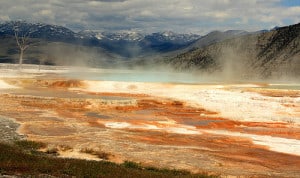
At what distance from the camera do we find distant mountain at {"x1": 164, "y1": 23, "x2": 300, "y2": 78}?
117 metres

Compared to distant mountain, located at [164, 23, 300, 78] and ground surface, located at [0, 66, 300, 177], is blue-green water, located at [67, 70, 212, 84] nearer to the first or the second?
ground surface, located at [0, 66, 300, 177]

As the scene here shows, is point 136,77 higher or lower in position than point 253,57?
lower

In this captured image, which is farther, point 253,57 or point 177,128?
point 253,57

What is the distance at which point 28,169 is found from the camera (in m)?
13.4

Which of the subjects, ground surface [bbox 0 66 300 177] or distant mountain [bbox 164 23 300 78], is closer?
ground surface [bbox 0 66 300 177]

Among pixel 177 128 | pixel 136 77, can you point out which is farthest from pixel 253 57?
pixel 177 128

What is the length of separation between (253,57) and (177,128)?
10842 centimetres

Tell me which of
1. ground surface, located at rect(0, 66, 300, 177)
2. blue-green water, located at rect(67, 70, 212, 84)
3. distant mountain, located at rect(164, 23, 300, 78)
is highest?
distant mountain, located at rect(164, 23, 300, 78)

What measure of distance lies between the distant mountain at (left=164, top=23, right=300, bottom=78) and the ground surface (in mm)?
61207

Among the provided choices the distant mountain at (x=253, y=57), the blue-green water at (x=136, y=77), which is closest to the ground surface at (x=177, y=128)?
the blue-green water at (x=136, y=77)

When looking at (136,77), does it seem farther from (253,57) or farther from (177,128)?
(177,128)

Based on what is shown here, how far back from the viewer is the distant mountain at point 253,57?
383 ft

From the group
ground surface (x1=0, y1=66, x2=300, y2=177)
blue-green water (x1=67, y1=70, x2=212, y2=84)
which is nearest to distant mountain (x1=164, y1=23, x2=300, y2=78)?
blue-green water (x1=67, y1=70, x2=212, y2=84)

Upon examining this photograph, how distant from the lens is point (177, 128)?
32000 millimetres
